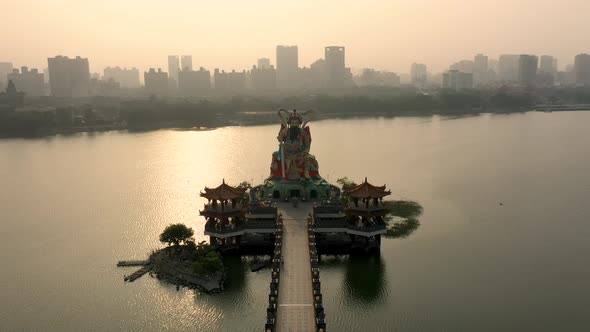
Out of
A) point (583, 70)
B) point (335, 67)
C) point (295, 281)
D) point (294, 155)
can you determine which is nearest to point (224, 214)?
point (294, 155)

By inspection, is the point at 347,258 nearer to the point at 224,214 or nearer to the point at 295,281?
the point at 224,214

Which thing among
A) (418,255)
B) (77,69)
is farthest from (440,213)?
(77,69)

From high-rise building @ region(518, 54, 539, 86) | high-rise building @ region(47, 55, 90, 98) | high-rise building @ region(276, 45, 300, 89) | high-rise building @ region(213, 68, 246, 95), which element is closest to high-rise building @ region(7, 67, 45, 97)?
high-rise building @ region(47, 55, 90, 98)

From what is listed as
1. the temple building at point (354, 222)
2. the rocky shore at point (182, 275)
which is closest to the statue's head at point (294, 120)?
the temple building at point (354, 222)

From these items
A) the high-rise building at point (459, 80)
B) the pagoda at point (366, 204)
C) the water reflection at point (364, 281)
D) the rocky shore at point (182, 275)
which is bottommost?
the water reflection at point (364, 281)

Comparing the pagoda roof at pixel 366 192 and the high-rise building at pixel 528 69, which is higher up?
the high-rise building at pixel 528 69

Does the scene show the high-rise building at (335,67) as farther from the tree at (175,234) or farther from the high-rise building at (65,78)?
the tree at (175,234)

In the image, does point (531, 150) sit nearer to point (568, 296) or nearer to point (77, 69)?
point (568, 296)
